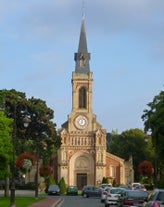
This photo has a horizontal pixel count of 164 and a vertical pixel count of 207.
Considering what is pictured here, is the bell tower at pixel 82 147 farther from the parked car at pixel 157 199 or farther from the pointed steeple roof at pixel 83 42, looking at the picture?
the parked car at pixel 157 199

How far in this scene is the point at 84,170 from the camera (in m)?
116

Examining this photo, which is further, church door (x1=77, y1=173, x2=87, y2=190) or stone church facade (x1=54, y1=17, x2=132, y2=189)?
church door (x1=77, y1=173, x2=87, y2=190)

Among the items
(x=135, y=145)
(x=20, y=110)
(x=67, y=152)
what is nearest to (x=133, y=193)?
(x=20, y=110)

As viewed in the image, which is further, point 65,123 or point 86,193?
point 65,123

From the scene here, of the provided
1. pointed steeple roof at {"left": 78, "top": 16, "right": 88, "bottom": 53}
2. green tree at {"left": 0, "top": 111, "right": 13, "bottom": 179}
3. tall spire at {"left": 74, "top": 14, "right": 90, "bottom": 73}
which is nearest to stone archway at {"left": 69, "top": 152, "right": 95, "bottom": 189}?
tall spire at {"left": 74, "top": 14, "right": 90, "bottom": 73}

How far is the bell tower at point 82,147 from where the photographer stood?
379 ft

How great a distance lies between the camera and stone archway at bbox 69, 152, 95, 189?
381 feet

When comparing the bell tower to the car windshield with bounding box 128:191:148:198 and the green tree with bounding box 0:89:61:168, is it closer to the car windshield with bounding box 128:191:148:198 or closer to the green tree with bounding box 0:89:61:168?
the green tree with bounding box 0:89:61:168

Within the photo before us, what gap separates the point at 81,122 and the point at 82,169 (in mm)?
9303

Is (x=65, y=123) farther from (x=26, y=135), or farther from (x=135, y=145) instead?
(x=26, y=135)

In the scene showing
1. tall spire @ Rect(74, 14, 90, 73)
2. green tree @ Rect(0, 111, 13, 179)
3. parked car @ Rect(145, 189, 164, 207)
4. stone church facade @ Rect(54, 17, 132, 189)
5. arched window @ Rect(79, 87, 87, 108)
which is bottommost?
parked car @ Rect(145, 189, 164, 207)

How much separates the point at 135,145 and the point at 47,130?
56101 millimetres

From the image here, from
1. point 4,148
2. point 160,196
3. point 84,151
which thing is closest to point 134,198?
point 160,196

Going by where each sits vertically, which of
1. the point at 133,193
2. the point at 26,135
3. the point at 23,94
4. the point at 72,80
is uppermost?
the point at 72,80
